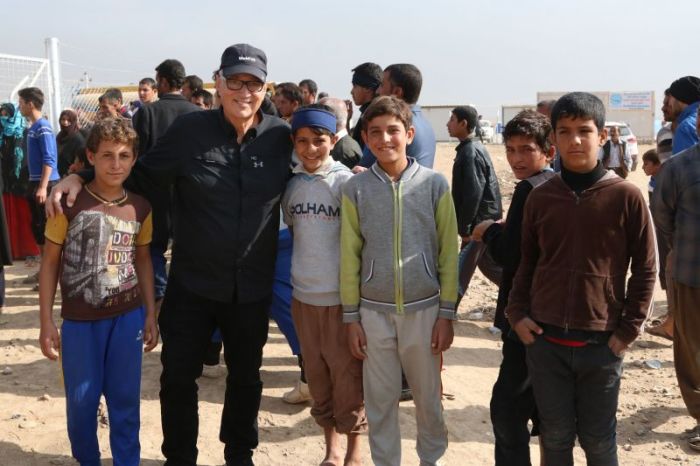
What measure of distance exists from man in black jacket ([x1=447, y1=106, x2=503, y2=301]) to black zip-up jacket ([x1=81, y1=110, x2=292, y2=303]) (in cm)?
269

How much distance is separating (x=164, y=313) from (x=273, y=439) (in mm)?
1132

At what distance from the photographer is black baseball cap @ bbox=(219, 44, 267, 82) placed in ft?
9.76

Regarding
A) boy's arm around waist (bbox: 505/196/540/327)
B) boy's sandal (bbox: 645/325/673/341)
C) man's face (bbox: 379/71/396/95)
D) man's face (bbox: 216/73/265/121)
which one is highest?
man's face (bbox: 379/71/396/95)

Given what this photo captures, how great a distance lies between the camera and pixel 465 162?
5.54 metres

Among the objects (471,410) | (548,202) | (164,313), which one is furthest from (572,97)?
(471,410)

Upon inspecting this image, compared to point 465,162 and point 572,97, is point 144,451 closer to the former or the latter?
point 572,97

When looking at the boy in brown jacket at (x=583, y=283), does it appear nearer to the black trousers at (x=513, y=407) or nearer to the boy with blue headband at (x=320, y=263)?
the black trousers at (x=513, y=407)

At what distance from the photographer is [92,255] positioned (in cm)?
304

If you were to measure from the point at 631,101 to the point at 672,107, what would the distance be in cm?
4712

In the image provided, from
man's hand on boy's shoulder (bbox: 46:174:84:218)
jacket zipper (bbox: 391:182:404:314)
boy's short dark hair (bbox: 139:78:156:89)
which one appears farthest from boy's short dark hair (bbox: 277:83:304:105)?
jacket zipper (bbox: 391:182:404:314)

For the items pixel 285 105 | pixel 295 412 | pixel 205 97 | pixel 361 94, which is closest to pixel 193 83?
pixel 205 97

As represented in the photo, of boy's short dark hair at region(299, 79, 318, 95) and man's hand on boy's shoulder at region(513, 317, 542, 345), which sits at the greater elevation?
boy's short dark hair at region(299, 79, 318, 95)

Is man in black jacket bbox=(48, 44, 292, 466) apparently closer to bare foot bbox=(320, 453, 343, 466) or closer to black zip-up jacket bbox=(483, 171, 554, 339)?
bare foot bbox=(320, 453, 343, 466)

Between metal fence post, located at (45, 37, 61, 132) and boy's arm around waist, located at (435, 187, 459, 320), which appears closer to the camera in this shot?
boy's arm around waist, located at (435, 187, 459, 320)
